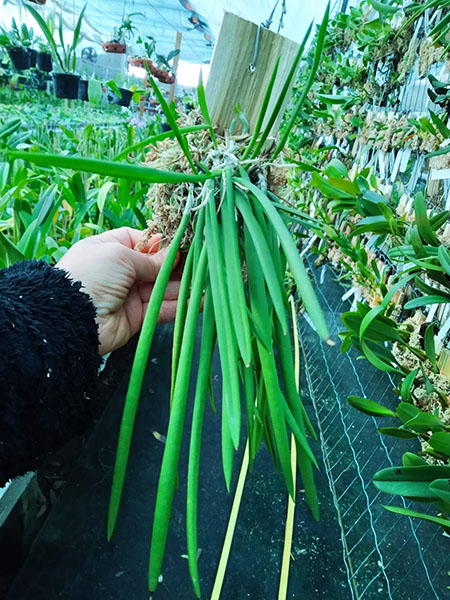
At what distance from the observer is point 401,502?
885 millimetres

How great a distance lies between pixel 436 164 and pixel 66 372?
66cm

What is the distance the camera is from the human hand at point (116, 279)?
1.75ft

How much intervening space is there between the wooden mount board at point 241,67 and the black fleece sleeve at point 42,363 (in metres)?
0.25

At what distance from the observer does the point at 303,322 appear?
5.88ft

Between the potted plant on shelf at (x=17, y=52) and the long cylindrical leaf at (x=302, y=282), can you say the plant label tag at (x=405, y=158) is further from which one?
the potted plant on shelf at (x=17, y=52)

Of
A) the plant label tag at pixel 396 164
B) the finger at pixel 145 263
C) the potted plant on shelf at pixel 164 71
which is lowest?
the finger at pixel 145 263

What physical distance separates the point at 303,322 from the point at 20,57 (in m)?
2.07

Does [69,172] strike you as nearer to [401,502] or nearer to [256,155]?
[256,155]

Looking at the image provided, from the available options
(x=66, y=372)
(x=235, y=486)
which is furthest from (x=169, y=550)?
(x=66, y=372)

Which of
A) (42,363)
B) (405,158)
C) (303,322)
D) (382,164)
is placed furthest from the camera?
(303,322)

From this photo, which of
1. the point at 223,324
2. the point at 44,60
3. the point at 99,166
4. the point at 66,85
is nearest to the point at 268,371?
the point at 223,324

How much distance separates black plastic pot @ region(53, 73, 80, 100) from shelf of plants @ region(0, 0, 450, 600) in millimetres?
707

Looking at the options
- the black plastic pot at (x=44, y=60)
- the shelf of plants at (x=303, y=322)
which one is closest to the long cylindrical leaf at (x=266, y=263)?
the shelf of plants at (x=303, y=322)

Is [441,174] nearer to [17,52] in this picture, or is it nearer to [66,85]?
[66,85]
